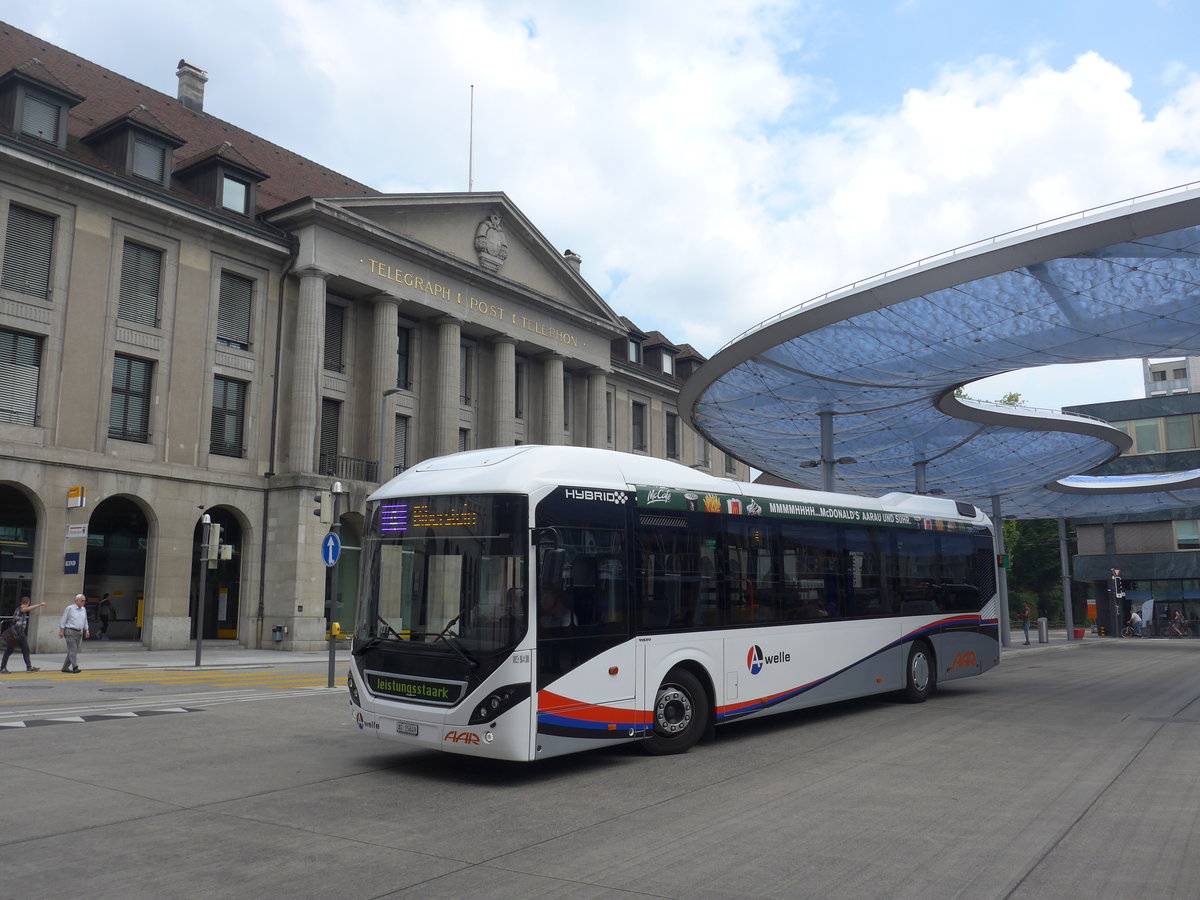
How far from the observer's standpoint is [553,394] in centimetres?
4578

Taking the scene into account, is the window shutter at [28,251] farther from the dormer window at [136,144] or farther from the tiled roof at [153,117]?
the dormer window at [136,144]

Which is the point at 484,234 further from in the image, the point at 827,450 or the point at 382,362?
the point at 827,450

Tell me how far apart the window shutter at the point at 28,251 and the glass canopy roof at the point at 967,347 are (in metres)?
19.0

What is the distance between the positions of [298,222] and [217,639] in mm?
14977

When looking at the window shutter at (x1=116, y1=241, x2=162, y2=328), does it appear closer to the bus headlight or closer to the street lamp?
the street lamp

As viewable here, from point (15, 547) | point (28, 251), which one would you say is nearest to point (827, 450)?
point (28, 251)

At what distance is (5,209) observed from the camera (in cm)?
2716

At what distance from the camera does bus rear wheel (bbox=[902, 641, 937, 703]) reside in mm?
14648

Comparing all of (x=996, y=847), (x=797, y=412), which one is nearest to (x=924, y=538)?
(x=996, y=847)

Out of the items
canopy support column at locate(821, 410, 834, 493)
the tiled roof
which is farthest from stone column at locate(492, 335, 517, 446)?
canopy support column at locate(821, 410, 834, 493)

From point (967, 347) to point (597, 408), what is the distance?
29669 millimetres

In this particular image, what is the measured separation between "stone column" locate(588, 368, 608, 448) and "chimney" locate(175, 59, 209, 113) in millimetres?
21399

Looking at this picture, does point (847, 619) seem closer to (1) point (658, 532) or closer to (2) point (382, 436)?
(1) point (658, 532)

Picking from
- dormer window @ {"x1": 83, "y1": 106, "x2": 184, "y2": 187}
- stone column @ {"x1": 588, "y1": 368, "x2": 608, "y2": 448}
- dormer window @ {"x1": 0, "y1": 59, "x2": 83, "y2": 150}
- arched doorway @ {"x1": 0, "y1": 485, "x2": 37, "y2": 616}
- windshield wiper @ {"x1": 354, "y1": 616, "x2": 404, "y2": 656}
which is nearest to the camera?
windshield wiper @ {"x1": 354, "y1": 616, "x2": 404, "y2": 656}
